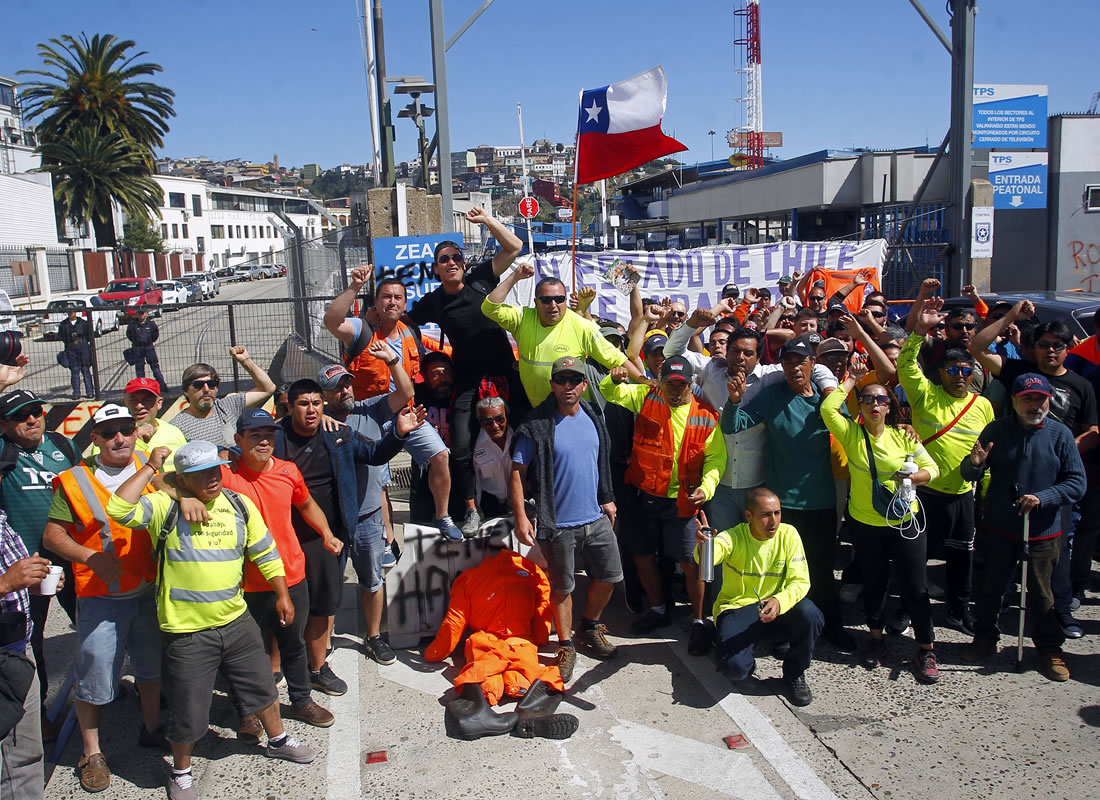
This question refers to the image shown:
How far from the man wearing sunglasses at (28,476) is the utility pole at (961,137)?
12536 mm

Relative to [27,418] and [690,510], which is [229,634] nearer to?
[27,418]

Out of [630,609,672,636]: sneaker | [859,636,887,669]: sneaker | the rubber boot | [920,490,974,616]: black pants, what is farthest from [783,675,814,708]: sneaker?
the rubber boot

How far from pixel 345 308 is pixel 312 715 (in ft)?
8.22

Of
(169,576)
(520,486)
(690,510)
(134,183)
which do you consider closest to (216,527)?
(169,576)

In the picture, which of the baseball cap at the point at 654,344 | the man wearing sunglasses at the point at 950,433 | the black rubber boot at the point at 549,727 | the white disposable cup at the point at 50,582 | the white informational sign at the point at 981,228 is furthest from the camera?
the white informational sign at the point at 981,228

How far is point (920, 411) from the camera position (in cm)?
522

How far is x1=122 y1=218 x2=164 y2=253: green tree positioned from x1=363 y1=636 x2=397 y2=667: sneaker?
58631 millimetres

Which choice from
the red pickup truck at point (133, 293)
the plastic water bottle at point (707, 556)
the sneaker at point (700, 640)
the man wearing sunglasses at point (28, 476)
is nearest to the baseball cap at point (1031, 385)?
the plastic water bottle at point (707, 556)

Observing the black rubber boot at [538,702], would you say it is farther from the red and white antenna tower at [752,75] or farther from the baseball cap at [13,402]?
the red and white antenna tower at [752,75]

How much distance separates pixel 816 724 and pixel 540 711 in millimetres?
1417

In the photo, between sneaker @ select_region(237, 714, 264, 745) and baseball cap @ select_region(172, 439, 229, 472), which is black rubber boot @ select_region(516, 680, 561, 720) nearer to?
sneaker @ select_region(237, 714, 264, 745)

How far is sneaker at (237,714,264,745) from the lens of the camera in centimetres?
422

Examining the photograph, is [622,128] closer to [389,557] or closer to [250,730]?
[389,557]

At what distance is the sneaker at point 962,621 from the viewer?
17.3ft
